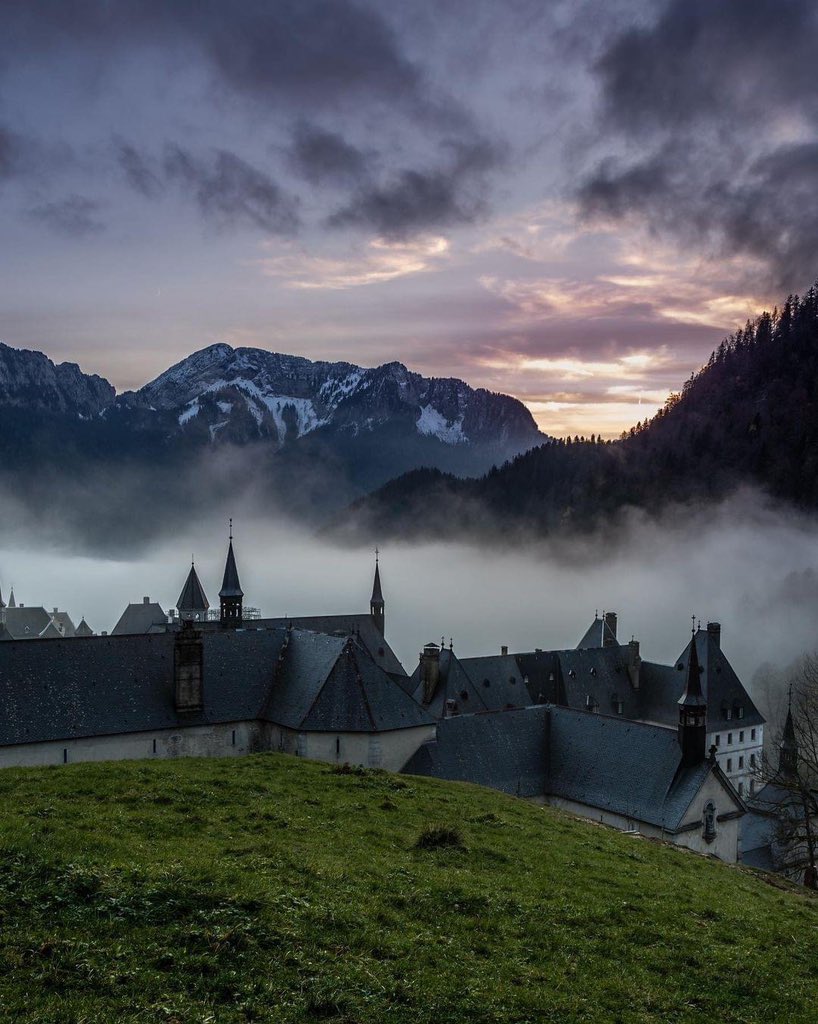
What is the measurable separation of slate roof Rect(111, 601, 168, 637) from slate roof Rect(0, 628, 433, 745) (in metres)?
61.5

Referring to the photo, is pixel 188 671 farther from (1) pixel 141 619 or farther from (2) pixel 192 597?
(1) pixel 141 619

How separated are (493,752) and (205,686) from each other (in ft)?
60.7

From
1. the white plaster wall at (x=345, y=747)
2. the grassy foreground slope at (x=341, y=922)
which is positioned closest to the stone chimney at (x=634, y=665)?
the white plaster wall at (x=345, y=747)

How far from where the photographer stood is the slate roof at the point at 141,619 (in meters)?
108

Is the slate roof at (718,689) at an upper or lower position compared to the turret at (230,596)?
lower

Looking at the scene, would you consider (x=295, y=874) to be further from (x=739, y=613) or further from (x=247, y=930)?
(x=739, y=613)

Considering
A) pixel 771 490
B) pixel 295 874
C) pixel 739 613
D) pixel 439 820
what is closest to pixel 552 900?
pixel 295 874

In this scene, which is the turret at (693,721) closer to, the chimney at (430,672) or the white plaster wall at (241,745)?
the white plaster wall at (241,745)

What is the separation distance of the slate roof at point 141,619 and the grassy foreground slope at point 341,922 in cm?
8460

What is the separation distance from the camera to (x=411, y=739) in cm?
4622

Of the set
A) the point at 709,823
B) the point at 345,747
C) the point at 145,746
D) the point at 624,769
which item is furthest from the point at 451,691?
the point at 145,746

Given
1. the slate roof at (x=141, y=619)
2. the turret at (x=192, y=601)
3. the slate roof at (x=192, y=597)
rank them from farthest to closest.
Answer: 1. the slate roof at (x=141, y=619)
2. the slate roof at (x=192, y=597)
3. the turret at (x=192, y=601)

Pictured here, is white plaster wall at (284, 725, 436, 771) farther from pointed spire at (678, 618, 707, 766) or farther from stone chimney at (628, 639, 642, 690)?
stone chimney at (628, 639, 642, 690)

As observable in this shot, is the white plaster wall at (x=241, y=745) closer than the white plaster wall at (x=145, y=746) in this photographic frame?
No
